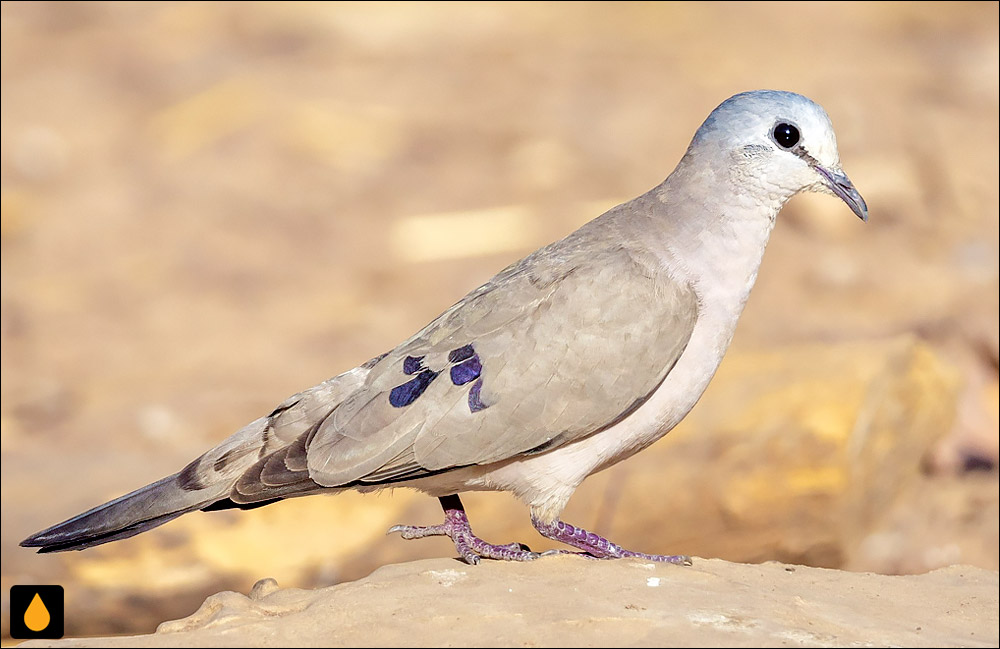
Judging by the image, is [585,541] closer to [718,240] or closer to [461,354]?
[461,354]

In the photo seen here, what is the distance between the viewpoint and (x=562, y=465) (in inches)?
170

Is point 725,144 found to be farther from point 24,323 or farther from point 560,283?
point 24,323

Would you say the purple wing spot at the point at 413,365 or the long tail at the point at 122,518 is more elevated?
the purple wing spot at the point at 413,365

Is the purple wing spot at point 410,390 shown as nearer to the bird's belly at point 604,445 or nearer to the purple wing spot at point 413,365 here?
the purple wing spot at point 413,365

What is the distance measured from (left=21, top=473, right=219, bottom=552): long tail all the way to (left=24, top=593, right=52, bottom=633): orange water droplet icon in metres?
0.22

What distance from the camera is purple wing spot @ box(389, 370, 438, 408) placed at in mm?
4297

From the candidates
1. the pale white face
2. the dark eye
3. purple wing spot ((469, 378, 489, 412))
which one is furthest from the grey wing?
the dark eye

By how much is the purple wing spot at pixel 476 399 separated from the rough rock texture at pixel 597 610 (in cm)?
58

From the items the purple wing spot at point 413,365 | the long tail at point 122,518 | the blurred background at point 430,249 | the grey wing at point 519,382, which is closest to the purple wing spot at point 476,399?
the grey wing at point 519,382

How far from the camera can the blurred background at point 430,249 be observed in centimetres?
796

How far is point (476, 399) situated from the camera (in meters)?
4.24

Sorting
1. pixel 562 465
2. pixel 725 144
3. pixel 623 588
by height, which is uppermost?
pixel 725 144

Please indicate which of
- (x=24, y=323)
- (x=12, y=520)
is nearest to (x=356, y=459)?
(x=12, y=520)

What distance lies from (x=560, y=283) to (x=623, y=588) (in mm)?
1160
